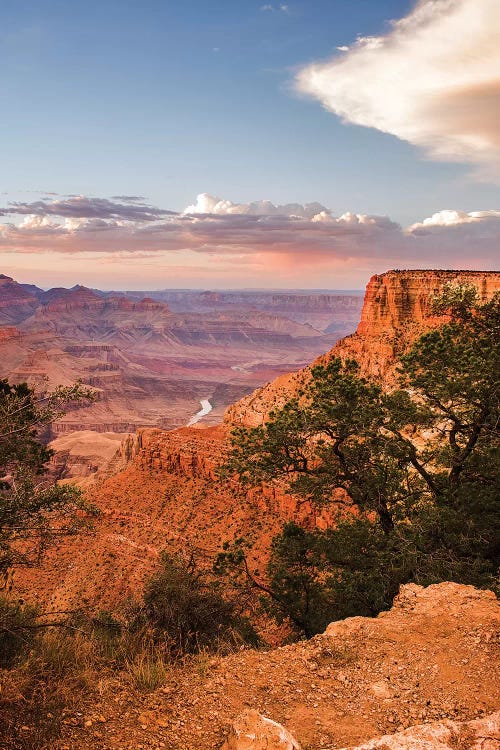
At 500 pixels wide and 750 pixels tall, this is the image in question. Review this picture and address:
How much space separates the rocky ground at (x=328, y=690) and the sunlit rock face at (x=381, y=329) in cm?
4298

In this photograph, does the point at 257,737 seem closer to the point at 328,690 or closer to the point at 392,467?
the point at 328,690

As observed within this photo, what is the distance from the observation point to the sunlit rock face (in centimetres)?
5209

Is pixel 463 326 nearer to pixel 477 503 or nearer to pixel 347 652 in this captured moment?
pixel 477 503

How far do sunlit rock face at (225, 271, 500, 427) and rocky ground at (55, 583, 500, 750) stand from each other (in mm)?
42979

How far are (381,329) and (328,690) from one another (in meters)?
54.3

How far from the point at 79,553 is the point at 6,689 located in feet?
103

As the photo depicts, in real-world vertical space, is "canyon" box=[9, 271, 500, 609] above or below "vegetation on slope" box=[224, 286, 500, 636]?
below

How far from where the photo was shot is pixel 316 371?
13523mm

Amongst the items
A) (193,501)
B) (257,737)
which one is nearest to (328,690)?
(257,737)

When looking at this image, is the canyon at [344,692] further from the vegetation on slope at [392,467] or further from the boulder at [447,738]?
the vegetation on slope at [392,467]

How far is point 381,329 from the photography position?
57.8 m

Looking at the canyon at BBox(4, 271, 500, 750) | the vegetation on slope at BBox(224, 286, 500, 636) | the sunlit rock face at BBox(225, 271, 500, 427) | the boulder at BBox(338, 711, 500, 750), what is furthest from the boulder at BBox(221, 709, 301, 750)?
the sunlit rock face at BBox(225, 271, 500, 427)

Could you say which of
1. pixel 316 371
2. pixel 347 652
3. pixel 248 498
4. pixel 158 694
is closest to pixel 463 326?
pixel 316 371

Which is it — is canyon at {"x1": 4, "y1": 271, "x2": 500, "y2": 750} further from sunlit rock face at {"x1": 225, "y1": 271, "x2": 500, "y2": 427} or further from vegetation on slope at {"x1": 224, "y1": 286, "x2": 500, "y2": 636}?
sunlit rock face at {"x1": 225, "y1": 271, "x2": 500, "y2": 427}
